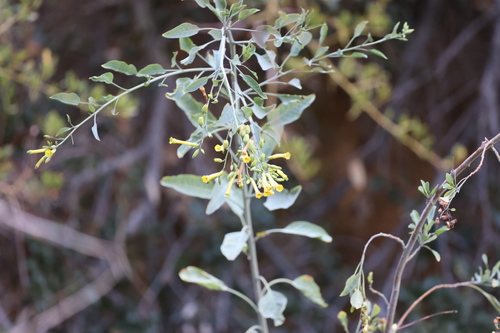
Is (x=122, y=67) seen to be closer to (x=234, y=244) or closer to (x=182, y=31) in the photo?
(x=182, y=31)

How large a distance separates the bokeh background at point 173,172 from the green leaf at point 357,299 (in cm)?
94

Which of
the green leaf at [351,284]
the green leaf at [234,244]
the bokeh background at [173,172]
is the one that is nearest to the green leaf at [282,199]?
the green leaf at [234,244]

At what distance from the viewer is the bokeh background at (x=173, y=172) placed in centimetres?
145

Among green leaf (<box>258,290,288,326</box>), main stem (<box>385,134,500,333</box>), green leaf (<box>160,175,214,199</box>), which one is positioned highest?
main stem (<box>385,134,500,333</box>)

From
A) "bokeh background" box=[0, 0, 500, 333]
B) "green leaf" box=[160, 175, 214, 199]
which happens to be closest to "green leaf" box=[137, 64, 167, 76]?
"green leaf" box=[160, 175, 214, 199]

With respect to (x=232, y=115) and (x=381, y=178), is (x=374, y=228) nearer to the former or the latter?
(x=381, y=178)

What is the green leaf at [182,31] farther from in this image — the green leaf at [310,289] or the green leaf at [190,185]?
the green leaf at [310,289]

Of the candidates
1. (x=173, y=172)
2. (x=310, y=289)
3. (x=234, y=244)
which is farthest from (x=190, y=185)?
(x=173, y=172)

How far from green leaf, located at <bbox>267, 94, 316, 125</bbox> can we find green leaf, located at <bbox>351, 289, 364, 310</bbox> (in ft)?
0.83

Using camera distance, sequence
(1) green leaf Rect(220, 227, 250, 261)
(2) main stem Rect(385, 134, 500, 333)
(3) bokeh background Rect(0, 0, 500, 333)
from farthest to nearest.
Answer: (3) bokeh background Rect(0, 0, 500, 333), (1) green leaf Rect(220, 227, 250, 261), (2) main stem Rect(385, 134, 500, 333)

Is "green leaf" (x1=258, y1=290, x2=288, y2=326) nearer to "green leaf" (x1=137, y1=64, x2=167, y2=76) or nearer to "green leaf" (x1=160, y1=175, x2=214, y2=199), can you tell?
"green leaf" (x1=160, y1=175, x2=214, y2=199)

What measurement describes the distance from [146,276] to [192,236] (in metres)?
0.29

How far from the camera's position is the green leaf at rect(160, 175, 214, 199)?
2.28ft

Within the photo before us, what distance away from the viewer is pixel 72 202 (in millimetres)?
1684
